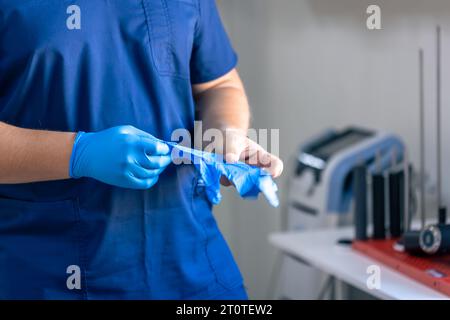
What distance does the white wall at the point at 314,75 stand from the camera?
228cm

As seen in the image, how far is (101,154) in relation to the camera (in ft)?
3.51

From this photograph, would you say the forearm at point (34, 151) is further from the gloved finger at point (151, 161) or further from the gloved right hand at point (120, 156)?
the gloved finger at point (151, 161)

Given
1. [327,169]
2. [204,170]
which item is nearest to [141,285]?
[204,170]

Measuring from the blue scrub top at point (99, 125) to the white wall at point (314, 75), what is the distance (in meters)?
1.16

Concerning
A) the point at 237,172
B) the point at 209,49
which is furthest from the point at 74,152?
the point at 209,49

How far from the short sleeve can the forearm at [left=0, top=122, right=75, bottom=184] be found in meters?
0.33

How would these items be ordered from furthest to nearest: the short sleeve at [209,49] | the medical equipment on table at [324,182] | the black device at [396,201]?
the medical equipment on table at [324,182], the black device at [396,201], the short sleeve at [209,49]

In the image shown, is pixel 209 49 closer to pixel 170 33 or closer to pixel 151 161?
pixel 170 33

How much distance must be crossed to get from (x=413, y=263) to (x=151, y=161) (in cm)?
76

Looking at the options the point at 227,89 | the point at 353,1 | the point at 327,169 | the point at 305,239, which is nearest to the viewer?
the point at 227,89

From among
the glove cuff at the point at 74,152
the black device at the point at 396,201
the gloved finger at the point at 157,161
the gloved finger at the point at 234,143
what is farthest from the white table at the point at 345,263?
the glove cuff at the point at 74,152

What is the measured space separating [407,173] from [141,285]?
31.4 inches

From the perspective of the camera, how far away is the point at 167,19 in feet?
4.00
